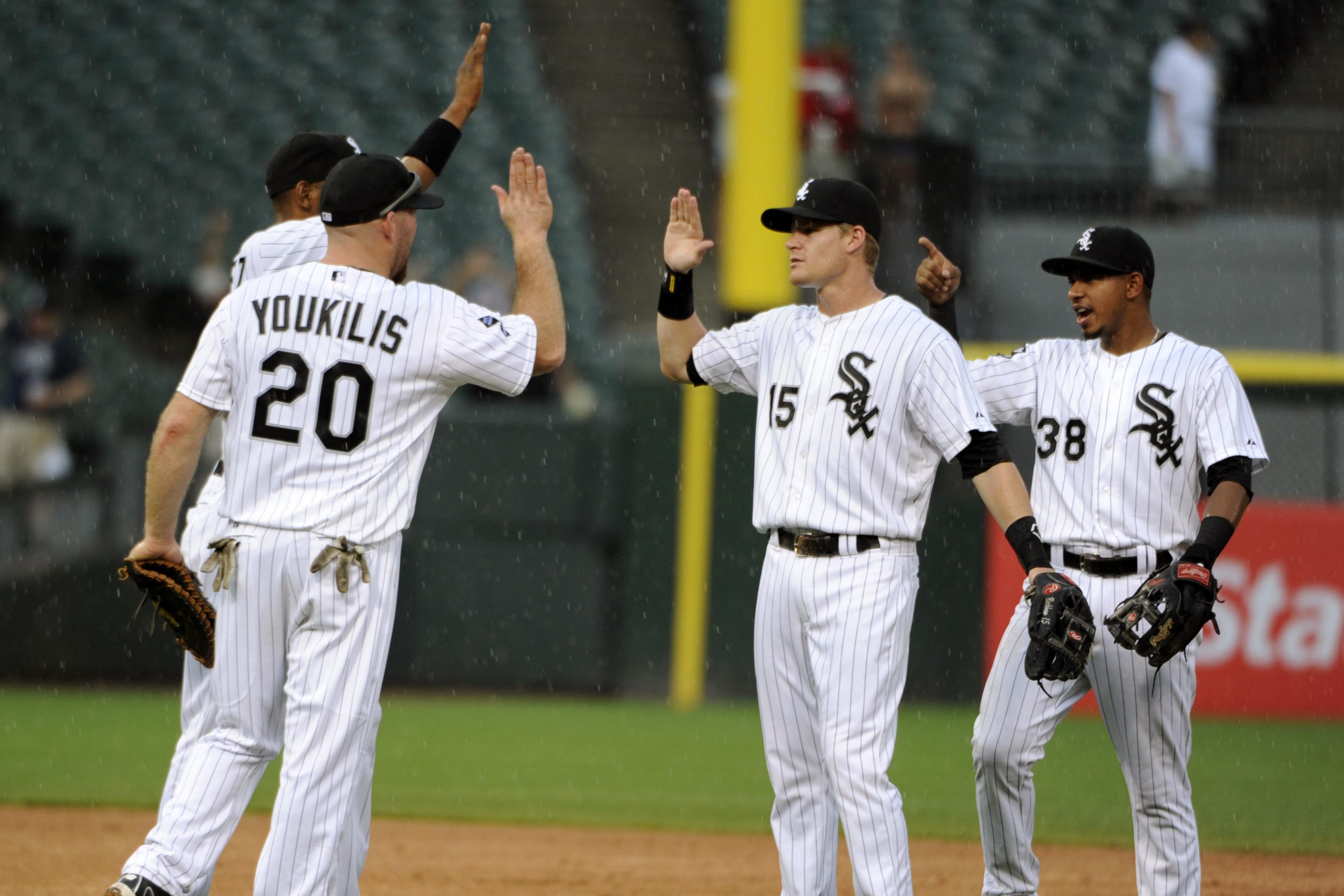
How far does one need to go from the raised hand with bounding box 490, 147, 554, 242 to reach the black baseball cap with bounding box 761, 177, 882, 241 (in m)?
0.54

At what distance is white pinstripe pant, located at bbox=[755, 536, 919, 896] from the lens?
358 centimetres

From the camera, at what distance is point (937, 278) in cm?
422

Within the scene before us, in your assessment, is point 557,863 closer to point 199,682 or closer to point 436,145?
point 199,682

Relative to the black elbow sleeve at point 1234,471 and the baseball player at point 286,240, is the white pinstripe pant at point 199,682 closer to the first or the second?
the baseball player at point 286,240

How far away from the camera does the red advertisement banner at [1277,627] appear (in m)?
8.20

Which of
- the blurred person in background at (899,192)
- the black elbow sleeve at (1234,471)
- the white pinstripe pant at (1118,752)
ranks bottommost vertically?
the white pinstripe pant at (1118,752)

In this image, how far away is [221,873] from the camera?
5043mm

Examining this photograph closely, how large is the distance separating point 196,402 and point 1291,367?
22.2 ft

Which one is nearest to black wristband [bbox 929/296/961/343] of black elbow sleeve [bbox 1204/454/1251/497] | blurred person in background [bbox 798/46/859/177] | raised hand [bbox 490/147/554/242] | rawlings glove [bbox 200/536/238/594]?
black elbow sleeve [bbox 1204/454/1251/497]

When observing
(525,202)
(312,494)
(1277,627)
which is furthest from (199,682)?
(1277,627)

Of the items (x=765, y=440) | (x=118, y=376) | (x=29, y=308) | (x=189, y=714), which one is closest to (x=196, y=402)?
(x=189, y=714)

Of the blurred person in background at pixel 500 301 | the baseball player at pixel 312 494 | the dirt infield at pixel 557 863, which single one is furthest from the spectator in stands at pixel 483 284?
the baseball player at pixel 312 494

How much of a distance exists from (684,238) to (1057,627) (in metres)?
1.33

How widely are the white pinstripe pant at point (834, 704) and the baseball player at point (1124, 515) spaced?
0.40m
